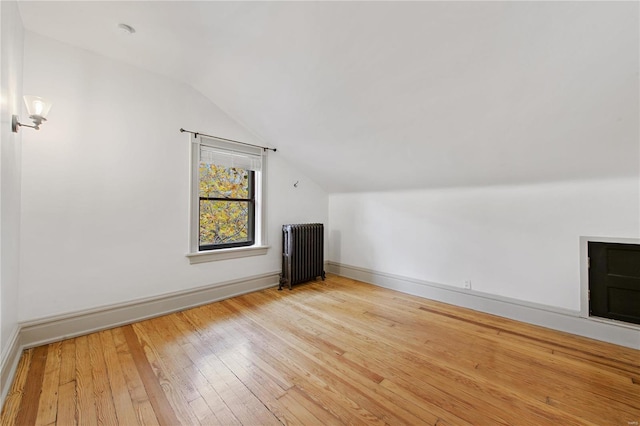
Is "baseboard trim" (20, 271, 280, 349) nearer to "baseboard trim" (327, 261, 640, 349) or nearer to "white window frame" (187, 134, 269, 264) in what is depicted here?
"white window frame" (187, 134, 269, 264)

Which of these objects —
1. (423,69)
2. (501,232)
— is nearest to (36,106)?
(423,69)

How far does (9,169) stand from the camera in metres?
1.68

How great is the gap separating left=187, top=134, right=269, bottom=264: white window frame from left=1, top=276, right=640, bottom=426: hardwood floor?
73cm

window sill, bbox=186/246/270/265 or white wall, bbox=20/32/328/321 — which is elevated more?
white wall, bbox=20/32/328/321

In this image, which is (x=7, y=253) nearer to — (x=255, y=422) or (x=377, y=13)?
(x=255, y=422)

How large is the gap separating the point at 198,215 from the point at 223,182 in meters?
0.59

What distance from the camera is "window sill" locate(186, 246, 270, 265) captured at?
115 inches

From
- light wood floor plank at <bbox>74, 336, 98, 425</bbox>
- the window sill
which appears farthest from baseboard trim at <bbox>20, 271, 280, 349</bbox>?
the window sill

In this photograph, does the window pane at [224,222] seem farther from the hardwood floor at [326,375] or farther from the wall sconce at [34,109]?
the wall sconce at [34,109]

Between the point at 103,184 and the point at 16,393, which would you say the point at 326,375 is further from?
the point at 103,184

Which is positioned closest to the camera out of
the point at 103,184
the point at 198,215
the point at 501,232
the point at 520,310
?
the point at 103,184

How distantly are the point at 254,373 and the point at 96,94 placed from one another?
113 inches

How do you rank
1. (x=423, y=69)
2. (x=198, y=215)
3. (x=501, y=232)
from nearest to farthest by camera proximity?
(x=423, y=69)
(x=501, y=232)
(x=198, y=215)

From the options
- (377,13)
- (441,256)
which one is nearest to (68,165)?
(377,13)
